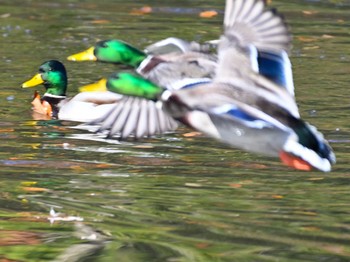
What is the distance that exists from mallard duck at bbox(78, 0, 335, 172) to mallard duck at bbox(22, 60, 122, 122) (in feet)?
7.79

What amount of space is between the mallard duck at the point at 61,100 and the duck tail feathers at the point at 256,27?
2254 millimetres

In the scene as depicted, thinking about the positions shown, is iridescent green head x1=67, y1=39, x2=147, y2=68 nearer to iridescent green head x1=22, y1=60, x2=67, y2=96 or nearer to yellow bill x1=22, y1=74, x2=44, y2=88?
iridescent green head x1=22, y1=60, x2=67, y2=96

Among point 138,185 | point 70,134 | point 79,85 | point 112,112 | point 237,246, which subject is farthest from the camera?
point 79,85

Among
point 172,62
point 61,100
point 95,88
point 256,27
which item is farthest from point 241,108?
point 61,100

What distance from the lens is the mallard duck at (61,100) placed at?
10258 mm

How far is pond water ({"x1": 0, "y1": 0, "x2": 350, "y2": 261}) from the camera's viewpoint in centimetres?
643

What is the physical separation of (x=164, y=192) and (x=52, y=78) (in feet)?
12.3

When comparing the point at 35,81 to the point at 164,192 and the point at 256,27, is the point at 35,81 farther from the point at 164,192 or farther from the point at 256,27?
the point at 256,27

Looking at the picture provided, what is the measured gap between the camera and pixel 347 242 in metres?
6.42

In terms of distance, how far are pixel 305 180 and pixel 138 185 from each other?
102 centimetres

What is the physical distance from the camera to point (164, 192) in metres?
7.55

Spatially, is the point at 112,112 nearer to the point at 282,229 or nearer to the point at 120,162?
the point at 120,162

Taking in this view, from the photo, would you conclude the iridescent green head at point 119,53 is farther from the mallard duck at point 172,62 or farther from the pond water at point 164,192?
the pond water at point 164,192

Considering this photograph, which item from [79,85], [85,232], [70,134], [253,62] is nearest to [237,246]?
[85,232]
